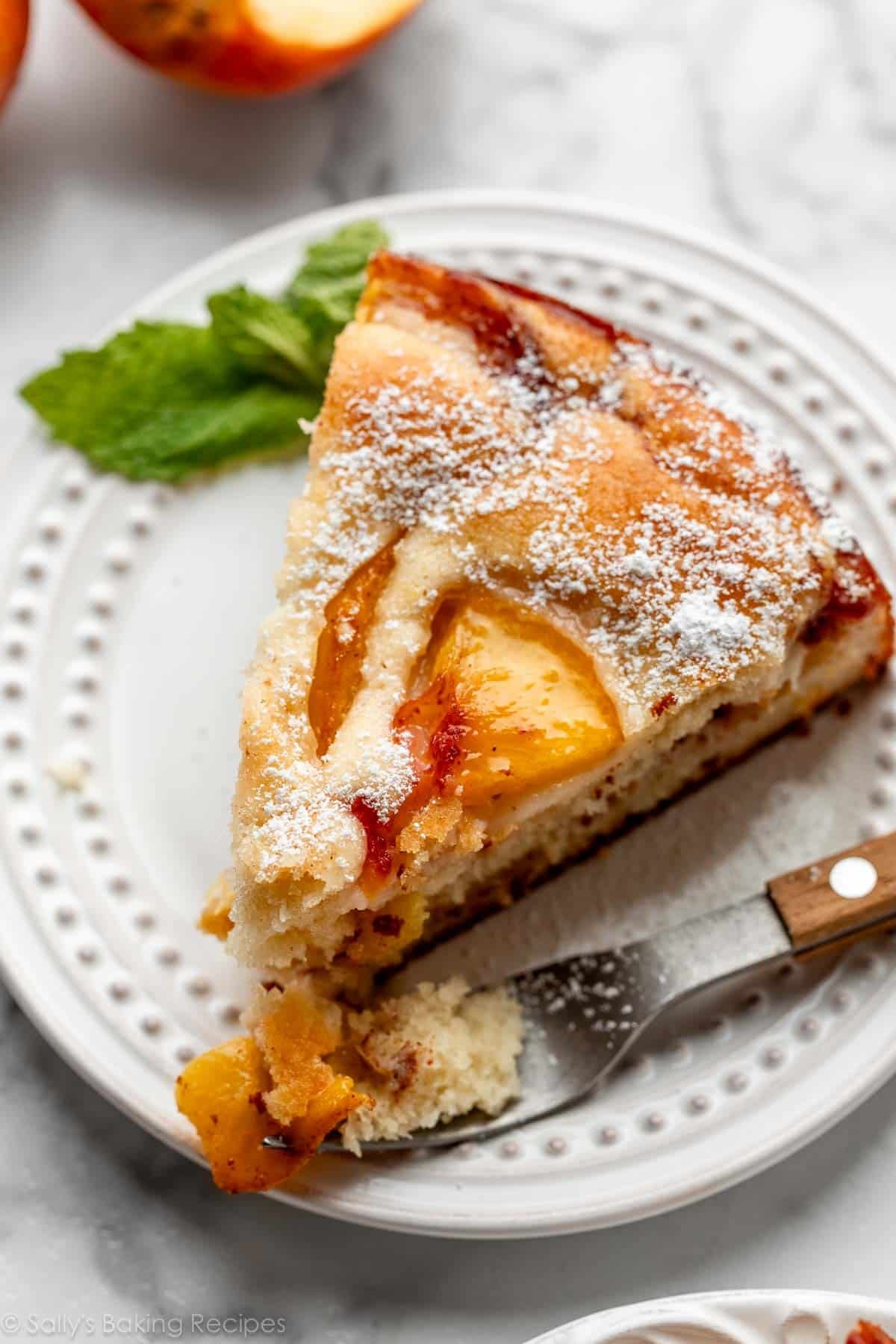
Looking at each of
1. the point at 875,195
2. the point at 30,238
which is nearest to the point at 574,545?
the point at 875,195

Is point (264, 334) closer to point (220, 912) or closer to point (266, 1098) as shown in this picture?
point (220, 912)

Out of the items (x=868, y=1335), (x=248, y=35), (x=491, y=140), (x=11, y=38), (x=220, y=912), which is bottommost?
(x=868, y=1335)

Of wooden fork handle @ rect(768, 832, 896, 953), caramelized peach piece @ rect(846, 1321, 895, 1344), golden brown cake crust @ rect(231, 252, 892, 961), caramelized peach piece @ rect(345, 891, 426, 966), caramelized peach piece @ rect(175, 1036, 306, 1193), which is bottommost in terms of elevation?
caramelized peach piece @ rect(175, 1036, 306, 1193)

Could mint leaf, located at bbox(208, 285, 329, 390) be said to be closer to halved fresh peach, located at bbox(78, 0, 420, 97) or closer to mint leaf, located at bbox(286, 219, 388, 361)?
mint leaf, located at bbox(286, 219, 388, 361)

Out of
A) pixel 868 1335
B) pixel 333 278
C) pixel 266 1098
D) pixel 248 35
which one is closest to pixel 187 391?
pixel 333 278

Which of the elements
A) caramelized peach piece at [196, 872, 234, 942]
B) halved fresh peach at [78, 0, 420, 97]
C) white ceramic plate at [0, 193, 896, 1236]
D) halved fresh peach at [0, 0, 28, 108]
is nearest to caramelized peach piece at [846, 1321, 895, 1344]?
white ceramic plate at [0, 193, 896, 1236]

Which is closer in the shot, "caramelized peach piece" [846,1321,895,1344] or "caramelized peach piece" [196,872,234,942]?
"caramelized peach piece" [846,1321,895,1344]

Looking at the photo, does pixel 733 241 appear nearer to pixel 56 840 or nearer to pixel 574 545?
pixel 574 545
